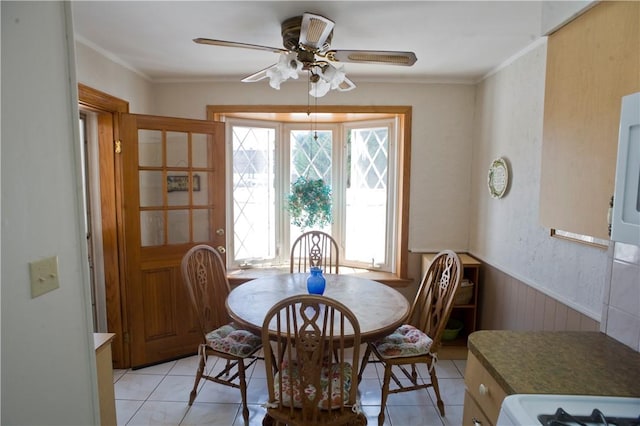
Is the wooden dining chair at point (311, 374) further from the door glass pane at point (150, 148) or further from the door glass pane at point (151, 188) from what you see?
the door glass pane at point (150, 148)

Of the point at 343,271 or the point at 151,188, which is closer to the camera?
the point at 151,188

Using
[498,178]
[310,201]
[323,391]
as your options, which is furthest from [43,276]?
[498,178]

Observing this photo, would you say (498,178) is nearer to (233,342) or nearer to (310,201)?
(310,201)

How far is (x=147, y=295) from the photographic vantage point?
265 cm

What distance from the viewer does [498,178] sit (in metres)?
2.59

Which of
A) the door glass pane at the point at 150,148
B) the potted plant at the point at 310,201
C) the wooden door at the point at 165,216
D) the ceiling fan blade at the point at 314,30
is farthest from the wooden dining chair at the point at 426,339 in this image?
the door glass pane at the point at 150,148

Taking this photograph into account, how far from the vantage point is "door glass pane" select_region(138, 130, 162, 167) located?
8.53 ft

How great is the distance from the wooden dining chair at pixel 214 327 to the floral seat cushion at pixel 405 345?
0.78 metres

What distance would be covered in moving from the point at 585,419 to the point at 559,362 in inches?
11.7

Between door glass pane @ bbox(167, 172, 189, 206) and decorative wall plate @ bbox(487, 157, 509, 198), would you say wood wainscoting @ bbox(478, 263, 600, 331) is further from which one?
door glass pane @ bbox(167, 172, 189, 206)

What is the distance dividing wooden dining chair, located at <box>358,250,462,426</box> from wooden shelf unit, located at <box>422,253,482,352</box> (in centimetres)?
49

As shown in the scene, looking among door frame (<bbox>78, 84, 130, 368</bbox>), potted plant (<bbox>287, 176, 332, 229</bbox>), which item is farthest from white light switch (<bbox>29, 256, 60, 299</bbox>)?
potted plant (<bbox>287, 176, 332, 229</bbox>)

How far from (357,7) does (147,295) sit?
8.19 feet

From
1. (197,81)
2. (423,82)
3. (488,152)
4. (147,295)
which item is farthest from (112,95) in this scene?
(488,152)
